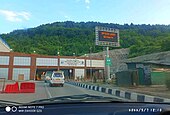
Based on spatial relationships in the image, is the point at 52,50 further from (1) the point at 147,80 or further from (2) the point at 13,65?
(1) the point at 147,80

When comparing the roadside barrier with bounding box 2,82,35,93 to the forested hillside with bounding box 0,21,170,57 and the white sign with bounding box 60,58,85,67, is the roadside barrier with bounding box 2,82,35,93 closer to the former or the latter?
the white sign with bounding box 60,58,85,67

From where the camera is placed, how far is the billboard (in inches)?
1818

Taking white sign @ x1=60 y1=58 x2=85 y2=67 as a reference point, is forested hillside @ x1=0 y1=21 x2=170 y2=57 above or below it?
above

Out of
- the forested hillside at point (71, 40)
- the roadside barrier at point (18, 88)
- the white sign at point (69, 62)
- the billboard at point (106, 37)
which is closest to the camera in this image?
the roadside barrier at point (18, 88)

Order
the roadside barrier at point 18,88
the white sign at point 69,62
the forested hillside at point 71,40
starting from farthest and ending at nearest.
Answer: the forested hillside at point 71,40 < the white sign at point 69,62 < the roadside barrier at point 18,88

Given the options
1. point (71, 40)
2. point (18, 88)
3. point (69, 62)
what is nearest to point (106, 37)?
point (18, 88)

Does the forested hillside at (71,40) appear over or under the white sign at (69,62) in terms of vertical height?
over

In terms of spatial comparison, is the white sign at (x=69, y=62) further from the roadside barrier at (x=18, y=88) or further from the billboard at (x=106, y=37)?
the roadside barrier at (x=18, y=88)

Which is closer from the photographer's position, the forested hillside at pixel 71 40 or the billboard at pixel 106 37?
the billboard at pixel 106 37

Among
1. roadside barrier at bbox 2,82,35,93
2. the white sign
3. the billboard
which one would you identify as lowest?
roadside barrier at bbox 2,82,35,93

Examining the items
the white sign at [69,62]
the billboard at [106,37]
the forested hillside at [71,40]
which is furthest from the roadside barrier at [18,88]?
the forested hillside at [71,40]

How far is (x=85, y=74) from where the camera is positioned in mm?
87812

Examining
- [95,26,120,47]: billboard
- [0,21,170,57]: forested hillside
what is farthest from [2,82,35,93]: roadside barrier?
[0,21,170,57]: forested hillside

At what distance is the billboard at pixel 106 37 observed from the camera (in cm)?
4619
